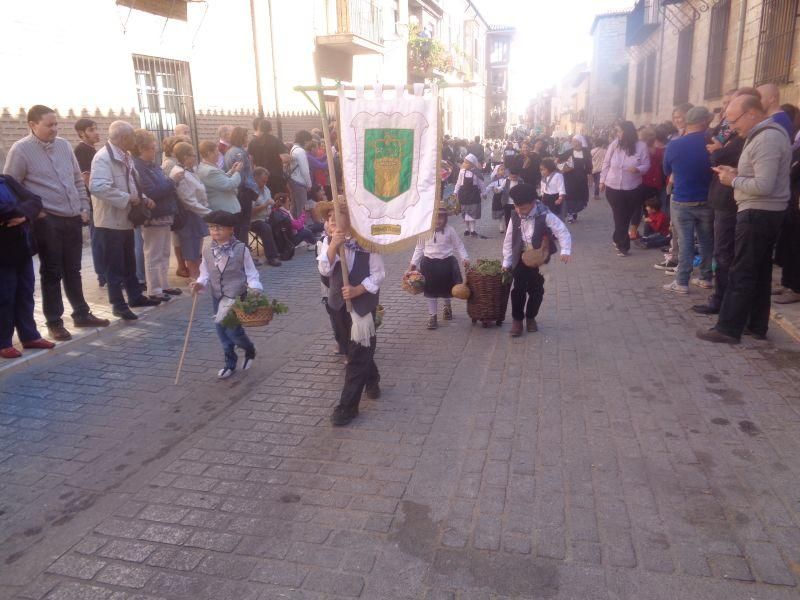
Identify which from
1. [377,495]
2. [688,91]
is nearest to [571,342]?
[377,495]

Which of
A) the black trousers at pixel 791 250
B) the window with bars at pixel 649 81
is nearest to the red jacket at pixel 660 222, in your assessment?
the black trousers at pixel 791 250

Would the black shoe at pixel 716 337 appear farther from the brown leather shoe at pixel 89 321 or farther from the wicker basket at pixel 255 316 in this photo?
the brown leather shoe at pixel 89 321

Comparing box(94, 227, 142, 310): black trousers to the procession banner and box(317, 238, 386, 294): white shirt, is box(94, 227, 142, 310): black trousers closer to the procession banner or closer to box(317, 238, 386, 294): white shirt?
box(317, 238, 386, 294): white shirt

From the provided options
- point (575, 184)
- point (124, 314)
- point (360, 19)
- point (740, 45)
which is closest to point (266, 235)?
point (124, 314)

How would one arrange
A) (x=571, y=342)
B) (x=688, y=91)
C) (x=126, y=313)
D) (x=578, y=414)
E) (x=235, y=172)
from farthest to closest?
(x=688, y=91)
(x=235, y=172)
(x=126, y=313)
(x=571, y=342)
(x=578, y=414)

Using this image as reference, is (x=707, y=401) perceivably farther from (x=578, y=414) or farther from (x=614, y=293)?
(x=614, y=293)

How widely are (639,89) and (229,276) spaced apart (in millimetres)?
23715

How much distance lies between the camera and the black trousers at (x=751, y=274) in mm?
5469

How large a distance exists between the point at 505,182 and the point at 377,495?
8.66m

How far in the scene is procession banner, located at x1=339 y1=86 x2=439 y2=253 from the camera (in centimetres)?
417

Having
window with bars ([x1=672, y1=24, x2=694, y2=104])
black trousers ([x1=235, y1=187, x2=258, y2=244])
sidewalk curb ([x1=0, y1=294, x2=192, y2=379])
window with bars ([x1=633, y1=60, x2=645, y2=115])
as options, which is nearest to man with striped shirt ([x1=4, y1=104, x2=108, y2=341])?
sidewalk curb ([x1=0, y1=294, x2=192, y2=379])

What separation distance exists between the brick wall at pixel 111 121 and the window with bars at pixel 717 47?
34.3ft

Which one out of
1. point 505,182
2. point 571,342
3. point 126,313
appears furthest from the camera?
point 505,182

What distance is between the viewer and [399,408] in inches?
188
